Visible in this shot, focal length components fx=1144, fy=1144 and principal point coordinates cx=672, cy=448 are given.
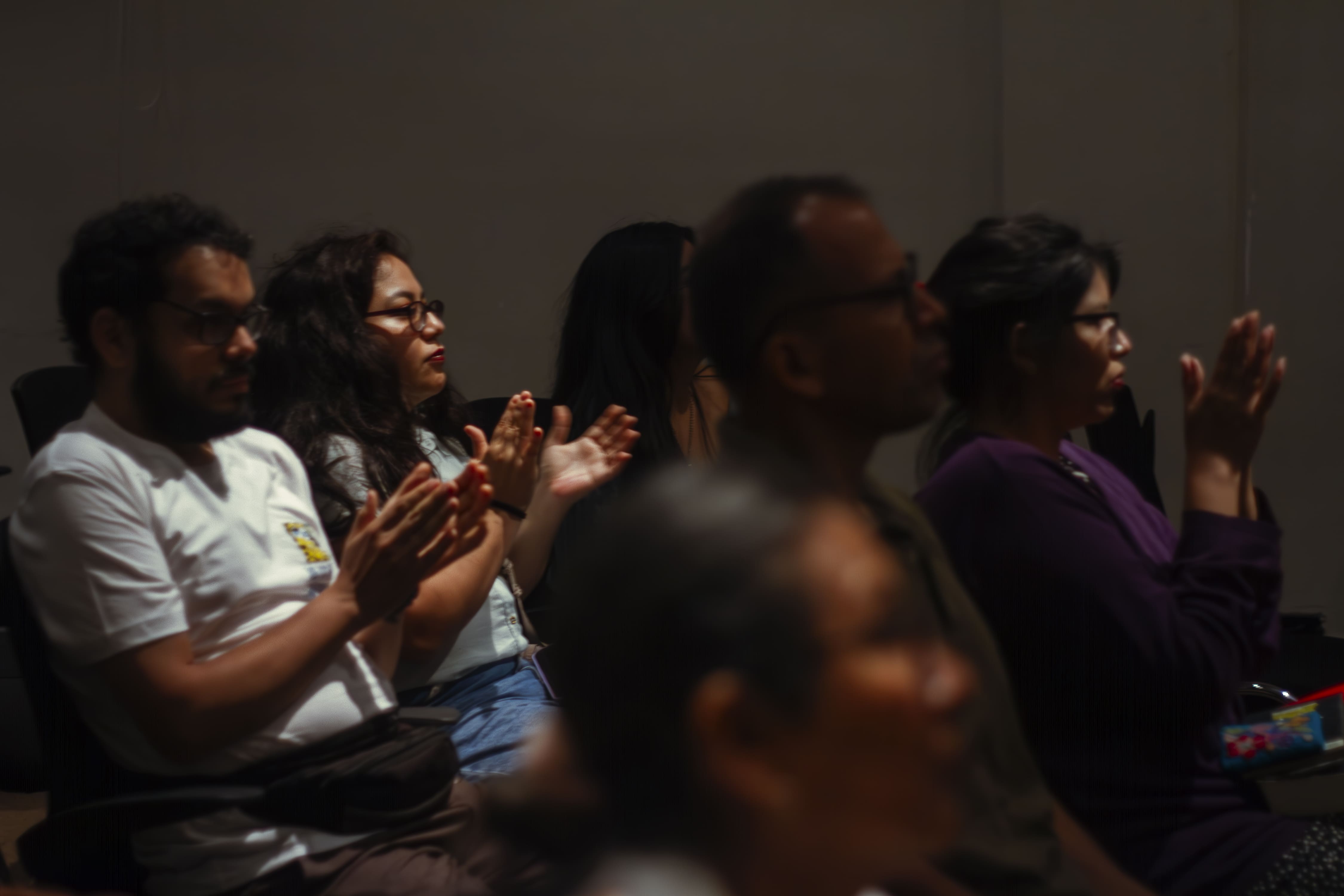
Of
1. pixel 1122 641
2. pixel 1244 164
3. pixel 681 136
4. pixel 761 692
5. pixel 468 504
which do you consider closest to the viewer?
pixel 761 692

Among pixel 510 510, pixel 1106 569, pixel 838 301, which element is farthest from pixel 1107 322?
pixel 510 510

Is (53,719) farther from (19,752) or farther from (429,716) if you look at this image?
(19,752)

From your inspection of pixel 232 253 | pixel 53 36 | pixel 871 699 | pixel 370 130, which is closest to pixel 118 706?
pixel 232 253

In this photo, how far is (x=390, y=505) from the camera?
1.21m

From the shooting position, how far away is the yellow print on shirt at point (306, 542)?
4.42 ft

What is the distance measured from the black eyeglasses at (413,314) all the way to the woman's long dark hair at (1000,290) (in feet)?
3.12

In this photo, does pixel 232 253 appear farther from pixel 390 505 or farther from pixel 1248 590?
pixel 1248 590

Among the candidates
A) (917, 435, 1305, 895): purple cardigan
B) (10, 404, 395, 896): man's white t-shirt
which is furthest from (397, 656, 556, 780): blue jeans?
(917, 435, 1305, 895): purple cardigan

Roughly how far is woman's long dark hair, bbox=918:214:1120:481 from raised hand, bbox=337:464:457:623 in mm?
516

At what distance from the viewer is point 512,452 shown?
1.61 m

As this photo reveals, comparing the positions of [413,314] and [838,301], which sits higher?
[838,301]

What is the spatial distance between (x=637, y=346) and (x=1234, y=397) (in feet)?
3.50

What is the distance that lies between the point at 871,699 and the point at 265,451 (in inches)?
44.7

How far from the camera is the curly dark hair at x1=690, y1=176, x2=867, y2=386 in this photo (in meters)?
0.66
